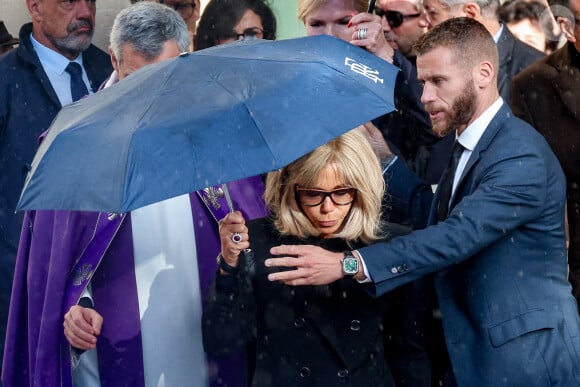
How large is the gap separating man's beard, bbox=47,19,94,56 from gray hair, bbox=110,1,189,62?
1.21 metres

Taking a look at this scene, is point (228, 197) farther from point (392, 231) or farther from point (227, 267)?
point (392, 231)

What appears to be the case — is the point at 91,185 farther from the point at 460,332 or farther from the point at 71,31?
the point at 71,31

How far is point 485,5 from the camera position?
22.0 feet

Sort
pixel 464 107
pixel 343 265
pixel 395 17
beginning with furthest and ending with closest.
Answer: pixel 395 17
pixel 464 107
pixel 343 265

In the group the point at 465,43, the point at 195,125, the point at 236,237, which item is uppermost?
Result: the point at 195,125

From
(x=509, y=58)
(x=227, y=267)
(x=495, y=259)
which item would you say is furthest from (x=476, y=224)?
(x=509, y=58)

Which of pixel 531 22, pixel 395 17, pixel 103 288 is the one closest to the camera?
pixel 103 288

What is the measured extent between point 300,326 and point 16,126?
111 inches

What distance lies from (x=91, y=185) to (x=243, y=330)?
0.95m

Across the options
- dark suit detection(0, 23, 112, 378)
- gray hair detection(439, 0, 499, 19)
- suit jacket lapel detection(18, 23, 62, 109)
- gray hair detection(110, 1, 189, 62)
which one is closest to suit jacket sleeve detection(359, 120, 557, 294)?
gray hair detection(110, 1, 189, 62)

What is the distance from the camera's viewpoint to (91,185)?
3953 millimetres

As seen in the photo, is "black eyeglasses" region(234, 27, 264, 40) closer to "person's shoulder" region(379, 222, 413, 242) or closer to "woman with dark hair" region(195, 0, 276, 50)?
"woman with dark hair" region(195, 0, 276, 50)

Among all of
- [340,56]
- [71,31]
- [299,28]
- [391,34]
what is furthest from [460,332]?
[299,28]

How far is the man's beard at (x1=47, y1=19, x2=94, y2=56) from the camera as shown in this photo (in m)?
7.08
